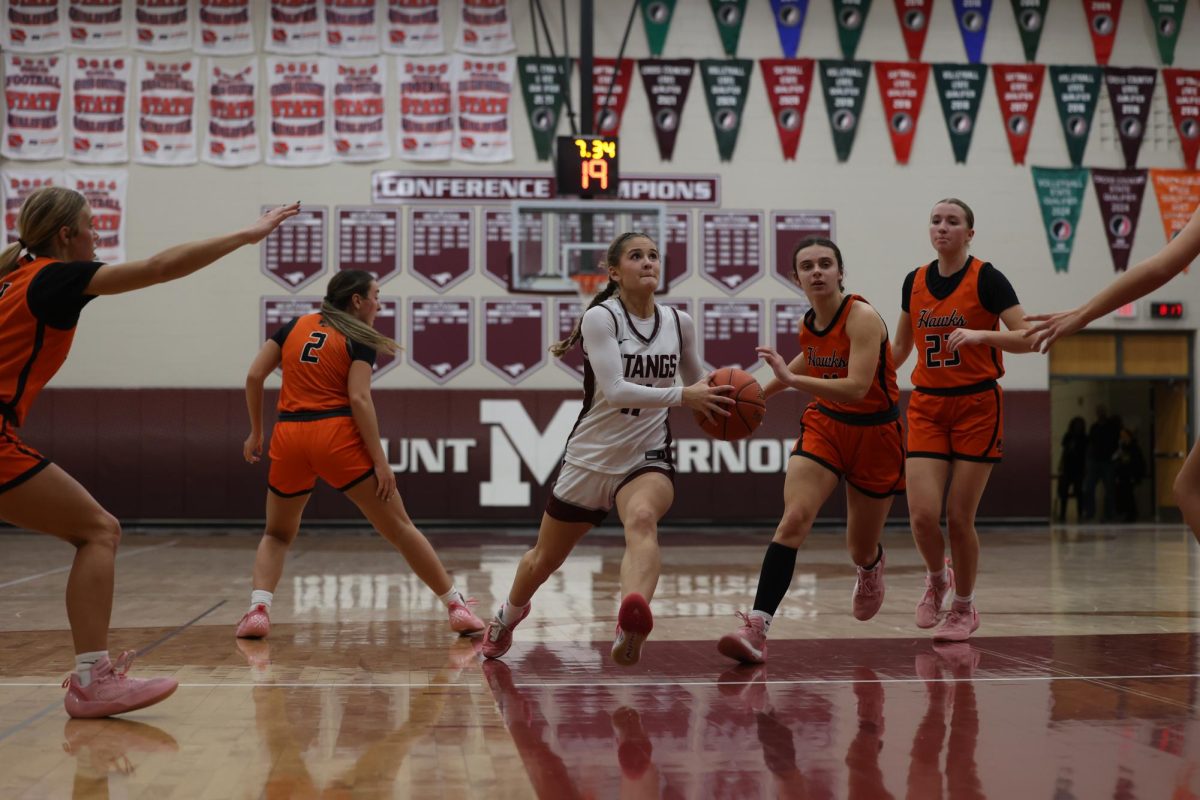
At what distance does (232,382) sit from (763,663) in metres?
11.0

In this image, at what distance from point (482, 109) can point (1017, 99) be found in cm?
673

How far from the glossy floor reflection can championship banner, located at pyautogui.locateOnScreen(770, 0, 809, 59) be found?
900 centimetres

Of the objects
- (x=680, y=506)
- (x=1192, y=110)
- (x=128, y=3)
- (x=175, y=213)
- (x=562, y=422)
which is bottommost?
(x=680, y=506)

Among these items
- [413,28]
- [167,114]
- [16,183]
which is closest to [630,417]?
[413,28]

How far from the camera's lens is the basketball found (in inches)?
187

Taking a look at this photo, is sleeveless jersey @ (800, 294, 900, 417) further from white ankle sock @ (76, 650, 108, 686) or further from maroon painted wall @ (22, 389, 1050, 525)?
maroon painted wall @ (22, 389, 1050, 525)

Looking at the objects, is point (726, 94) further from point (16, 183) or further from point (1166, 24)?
point (16, 183)

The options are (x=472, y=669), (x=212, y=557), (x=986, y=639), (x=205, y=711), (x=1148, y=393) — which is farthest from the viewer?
(x=1148, y=393)

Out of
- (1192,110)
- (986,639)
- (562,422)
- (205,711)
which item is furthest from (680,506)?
(205,711)

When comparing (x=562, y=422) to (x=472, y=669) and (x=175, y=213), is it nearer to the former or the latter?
(x=175, y=213)

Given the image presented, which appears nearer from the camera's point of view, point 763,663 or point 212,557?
point 763,663

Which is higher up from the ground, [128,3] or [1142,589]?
[128,3]

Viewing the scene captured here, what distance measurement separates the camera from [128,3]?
14.6m

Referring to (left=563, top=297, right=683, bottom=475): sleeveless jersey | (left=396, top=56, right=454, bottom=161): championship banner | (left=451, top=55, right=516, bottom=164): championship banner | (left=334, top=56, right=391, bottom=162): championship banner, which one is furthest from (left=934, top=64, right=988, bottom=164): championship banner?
(left=563, top=297, right=683, bottom=475): sleeveless jersey
